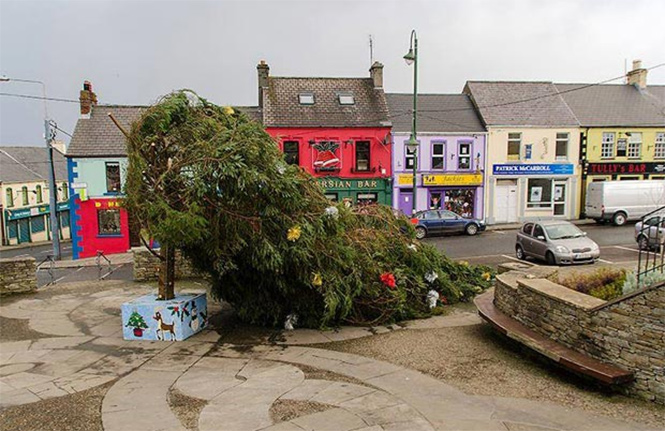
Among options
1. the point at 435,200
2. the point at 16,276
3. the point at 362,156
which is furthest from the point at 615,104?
the point at 16,276

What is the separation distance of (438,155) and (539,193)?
693 cm

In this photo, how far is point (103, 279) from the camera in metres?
15.9

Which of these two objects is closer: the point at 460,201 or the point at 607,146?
the point at 460,201

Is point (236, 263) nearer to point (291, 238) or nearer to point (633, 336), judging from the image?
point (291, 238)

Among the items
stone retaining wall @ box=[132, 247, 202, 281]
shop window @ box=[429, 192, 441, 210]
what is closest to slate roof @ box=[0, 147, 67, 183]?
stone retaining wall @ box=[132, 247, 202, 281]

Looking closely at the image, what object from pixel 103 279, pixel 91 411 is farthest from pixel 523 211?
pixel 91 411

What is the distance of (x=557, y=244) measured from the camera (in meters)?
15.4

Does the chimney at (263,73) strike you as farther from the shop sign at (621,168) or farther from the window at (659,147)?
the window at (659,147)

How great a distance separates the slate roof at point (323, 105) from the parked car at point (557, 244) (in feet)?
40.2

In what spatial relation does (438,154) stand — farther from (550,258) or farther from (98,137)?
(98,137)

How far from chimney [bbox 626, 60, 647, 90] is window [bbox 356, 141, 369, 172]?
19166 mm

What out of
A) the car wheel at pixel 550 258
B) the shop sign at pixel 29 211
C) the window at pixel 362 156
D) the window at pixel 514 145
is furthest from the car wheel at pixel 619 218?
the shop sign at pixel 29 211

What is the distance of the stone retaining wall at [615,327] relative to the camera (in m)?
6.03

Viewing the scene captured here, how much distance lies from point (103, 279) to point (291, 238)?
1044cm
